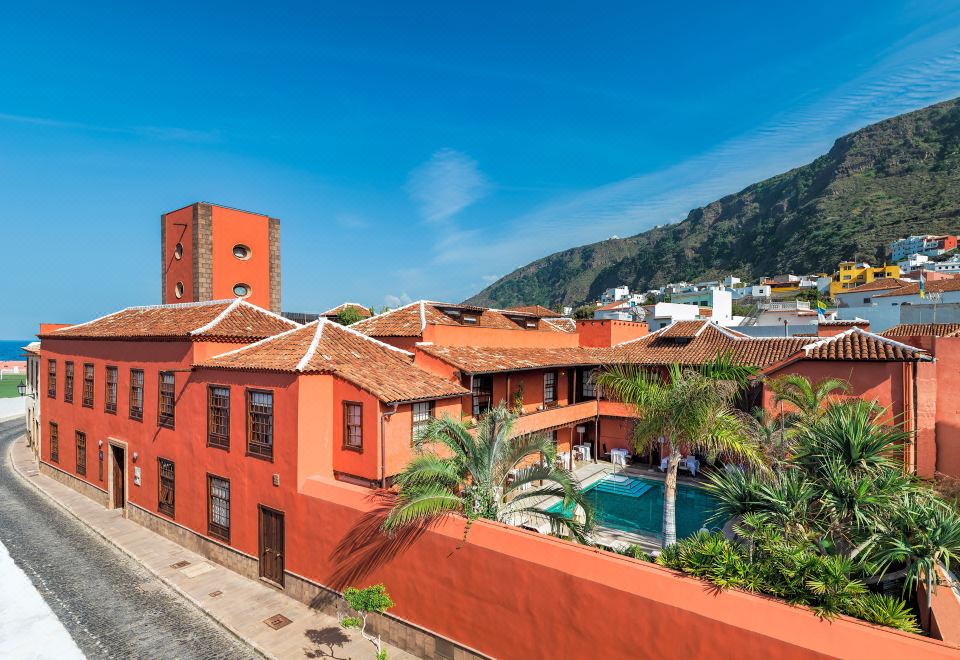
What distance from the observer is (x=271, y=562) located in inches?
538

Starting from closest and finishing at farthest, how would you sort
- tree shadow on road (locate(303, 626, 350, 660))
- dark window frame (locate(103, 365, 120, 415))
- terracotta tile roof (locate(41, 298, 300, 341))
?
1. tree shadow on road (locate(303, 626, 350, 660))
2. terracotta tile roof (locate(41, 298, 300, 341))
3. dark window frame (locate(103, 365, 120, 415))

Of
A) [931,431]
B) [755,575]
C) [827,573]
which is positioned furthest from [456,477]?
[931,431]

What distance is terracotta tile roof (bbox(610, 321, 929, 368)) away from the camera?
17.1m

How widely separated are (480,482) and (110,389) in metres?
18.8

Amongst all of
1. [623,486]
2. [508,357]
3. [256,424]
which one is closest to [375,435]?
[256,424]

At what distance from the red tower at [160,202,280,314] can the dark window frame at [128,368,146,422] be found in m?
4.25

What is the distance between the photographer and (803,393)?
16125 mm

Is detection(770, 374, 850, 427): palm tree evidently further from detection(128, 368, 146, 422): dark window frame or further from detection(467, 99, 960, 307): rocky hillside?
detection(467, 99, 960, 307): rocky hillside

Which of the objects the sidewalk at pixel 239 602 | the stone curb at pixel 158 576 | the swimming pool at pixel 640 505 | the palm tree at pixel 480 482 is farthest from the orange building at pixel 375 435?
the swimming pool at pixel 640 505

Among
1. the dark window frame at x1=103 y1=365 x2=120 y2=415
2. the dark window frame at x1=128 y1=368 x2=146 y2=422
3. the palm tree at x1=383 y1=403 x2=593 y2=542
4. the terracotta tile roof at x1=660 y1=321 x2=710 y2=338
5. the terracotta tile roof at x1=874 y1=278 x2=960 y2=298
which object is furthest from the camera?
the terracotta tile roof at x1=874 y1=278 x2=960 y2=298

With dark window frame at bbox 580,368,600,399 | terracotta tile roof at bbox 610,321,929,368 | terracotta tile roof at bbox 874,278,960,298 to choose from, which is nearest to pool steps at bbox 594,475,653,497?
dark window frame at bbox 580,368,600,399

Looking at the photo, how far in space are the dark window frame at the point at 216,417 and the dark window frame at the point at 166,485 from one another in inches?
125

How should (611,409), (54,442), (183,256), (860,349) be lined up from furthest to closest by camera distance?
(54,442) → (611,409) → (183,256) → (860,349)

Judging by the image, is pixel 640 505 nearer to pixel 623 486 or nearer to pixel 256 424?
pixel 623 486
